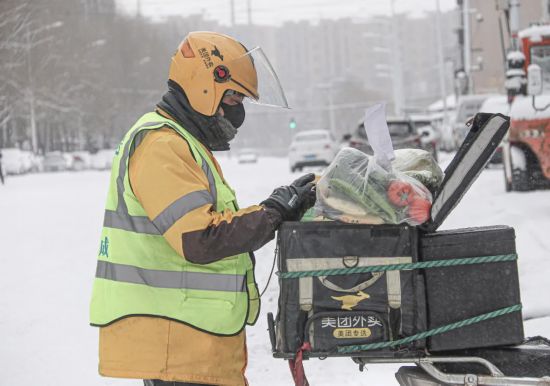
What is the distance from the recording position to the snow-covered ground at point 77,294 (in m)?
6.54

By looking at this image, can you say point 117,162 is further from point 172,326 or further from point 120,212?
point 172,326

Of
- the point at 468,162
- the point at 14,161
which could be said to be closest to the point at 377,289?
the point at 468,162

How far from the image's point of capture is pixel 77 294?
952 centimetres

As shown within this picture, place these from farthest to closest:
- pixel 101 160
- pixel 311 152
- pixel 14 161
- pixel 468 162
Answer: pixel 101 160 → pixel 14 161 → pixel 311 152 → pixel 468 162

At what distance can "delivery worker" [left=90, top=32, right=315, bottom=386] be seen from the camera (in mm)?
2893

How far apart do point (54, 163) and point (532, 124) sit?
160 ft

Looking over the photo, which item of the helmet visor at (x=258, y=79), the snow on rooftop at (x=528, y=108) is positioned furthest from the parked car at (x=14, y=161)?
the helmet visor at (x=258, y=79)

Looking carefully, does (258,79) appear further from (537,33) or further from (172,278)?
(537,33)

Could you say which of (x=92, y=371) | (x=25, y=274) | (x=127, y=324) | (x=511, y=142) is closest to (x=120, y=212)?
(x=127, y=324)

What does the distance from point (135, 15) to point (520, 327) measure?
73.1m

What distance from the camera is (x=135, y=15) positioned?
73.6 meters

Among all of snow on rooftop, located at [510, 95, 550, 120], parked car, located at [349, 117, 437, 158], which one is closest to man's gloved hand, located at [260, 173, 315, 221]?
snow on rooftop, located at [510, 95, 550, 120]

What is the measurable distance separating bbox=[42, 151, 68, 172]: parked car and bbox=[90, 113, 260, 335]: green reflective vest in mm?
56611

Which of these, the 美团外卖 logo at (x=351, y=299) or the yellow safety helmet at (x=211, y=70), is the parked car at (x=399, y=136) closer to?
the yellow safety helmet at (x=211, y=70)
